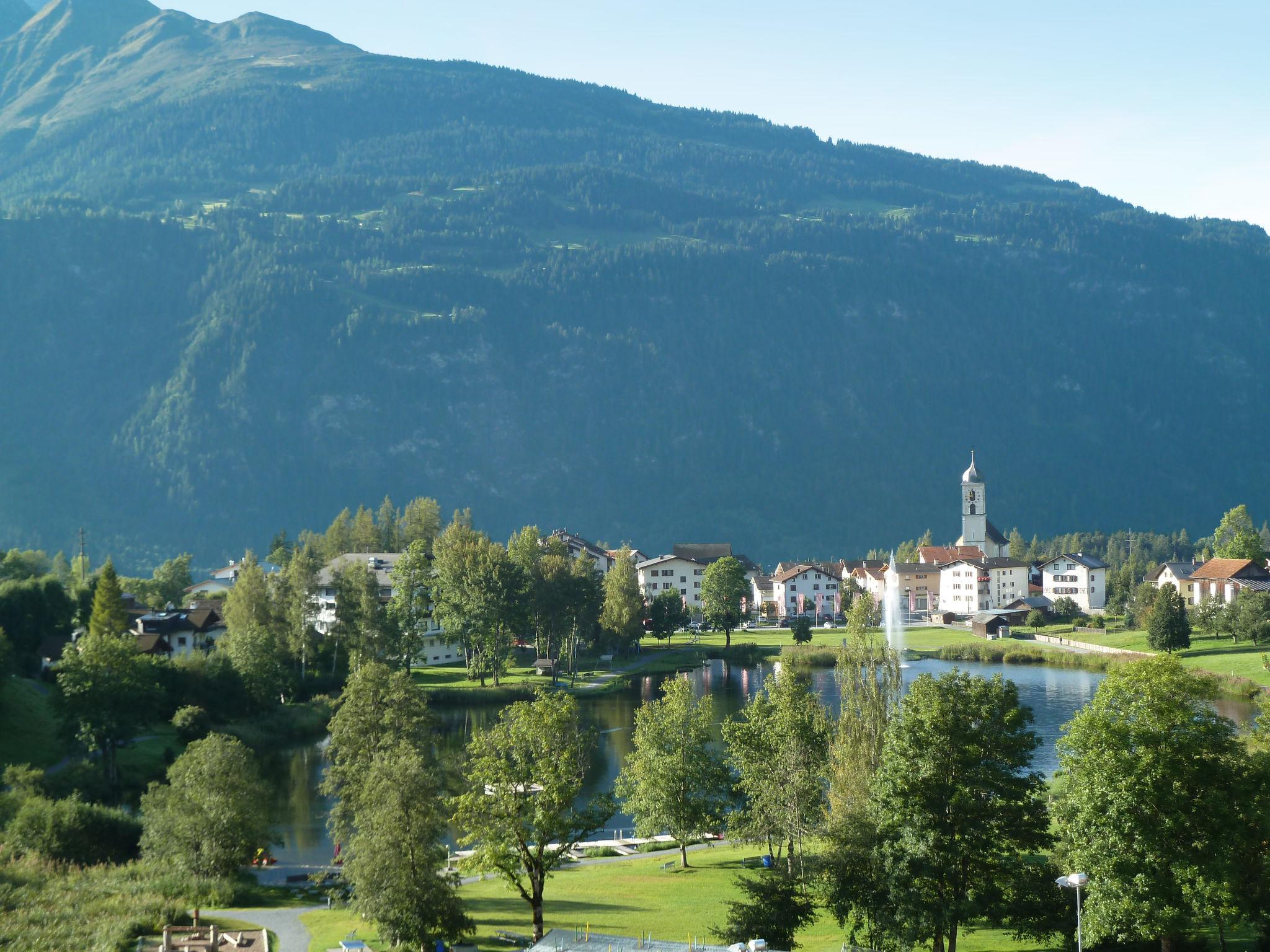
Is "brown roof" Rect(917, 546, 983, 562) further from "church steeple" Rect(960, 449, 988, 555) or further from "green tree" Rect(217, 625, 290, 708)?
"green tree" Rect(217, 625, 290, 708)

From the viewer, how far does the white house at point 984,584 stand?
13312 cm

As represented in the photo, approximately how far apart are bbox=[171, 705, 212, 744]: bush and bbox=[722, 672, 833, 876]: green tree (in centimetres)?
2958

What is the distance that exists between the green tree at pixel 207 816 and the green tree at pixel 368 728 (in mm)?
2702

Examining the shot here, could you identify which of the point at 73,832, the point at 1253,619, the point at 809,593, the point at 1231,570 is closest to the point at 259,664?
the point at 73,832

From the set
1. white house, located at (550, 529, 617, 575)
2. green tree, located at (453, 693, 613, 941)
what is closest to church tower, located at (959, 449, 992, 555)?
white house, located at (550, 529, 617, 575)

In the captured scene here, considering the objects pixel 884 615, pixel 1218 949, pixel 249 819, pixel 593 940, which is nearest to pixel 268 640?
pixel 249 819

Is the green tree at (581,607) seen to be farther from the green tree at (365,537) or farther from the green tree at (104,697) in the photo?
the green tree at (104,697)

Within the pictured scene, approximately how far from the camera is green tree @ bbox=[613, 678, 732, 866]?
42.0m

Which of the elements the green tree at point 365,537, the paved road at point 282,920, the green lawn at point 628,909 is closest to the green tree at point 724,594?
the green tree at point 365,537

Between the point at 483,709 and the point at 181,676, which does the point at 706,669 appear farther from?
the point at 181,676

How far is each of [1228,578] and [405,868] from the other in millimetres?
95956

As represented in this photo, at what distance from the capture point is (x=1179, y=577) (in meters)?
120

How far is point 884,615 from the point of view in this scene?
12731cm

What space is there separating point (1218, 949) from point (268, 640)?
55.2 metres
